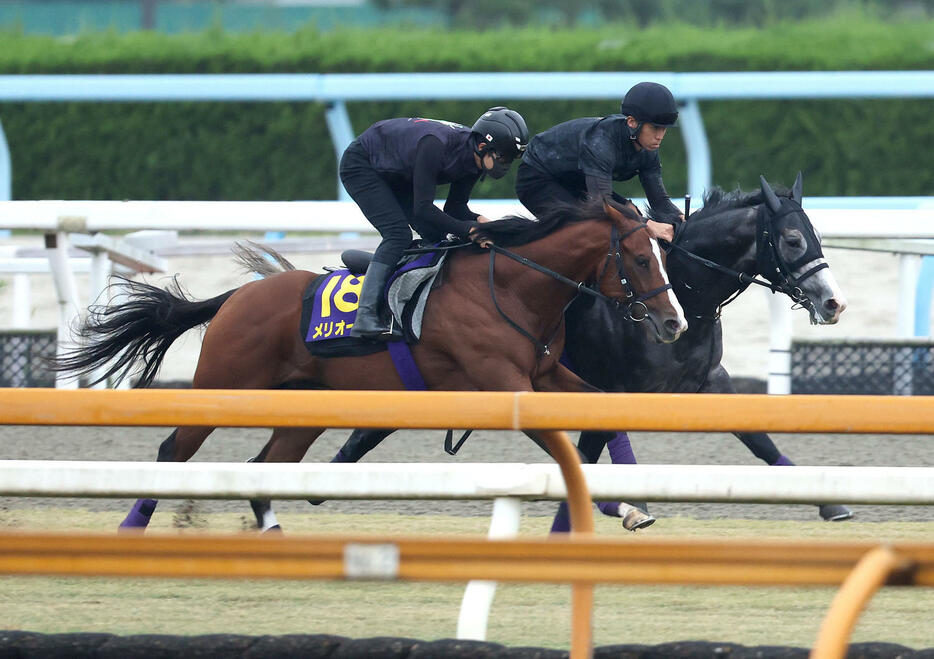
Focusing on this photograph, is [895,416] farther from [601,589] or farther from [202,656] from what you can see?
[601,589]

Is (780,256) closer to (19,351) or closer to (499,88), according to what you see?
(499,88)

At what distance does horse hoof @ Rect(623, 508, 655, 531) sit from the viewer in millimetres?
4176

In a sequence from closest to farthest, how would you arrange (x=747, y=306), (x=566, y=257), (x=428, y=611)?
1. (x=428, y=611)
2. (x=566, y=257)
3. (x=747, y=306)

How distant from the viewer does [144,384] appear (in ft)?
16.5

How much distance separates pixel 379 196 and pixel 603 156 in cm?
73

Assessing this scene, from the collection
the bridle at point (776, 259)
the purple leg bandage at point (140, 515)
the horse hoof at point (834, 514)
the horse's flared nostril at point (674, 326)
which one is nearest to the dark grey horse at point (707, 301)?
the bridle at point (776, 259)

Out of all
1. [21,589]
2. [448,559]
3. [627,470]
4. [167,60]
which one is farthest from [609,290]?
[167,60]

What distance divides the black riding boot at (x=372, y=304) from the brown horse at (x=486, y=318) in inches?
5.1

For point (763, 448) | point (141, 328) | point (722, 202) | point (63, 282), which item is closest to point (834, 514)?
point (763, 448)

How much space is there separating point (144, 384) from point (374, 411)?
2.99 metres

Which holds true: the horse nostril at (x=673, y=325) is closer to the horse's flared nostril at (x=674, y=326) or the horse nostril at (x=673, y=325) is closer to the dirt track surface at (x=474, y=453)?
the horse's flared nostril at (x=674, y=326)

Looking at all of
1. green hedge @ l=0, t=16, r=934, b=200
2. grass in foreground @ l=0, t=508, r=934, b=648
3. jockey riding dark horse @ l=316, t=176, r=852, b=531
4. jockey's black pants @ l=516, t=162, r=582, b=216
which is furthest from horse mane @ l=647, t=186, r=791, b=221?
green hedge @ l=0, t=16, r=934, b=200

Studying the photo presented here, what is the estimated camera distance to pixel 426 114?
12.6 metres

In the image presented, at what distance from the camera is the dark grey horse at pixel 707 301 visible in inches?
186
